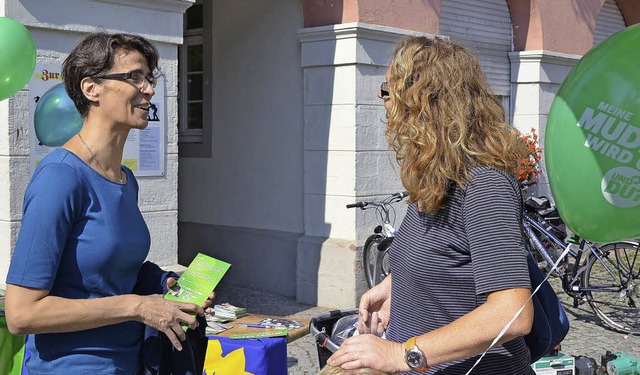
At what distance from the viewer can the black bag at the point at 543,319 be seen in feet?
7.50

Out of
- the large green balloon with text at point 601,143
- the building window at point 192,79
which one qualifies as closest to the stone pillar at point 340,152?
the building window at point 192,79

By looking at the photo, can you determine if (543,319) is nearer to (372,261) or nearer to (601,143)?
(601,143)

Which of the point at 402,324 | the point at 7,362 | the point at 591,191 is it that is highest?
the point at 591,191

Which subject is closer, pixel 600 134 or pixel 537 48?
pixel 600 134

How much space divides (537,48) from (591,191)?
812 cm

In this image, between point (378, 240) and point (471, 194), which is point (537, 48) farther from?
point (471, 194)

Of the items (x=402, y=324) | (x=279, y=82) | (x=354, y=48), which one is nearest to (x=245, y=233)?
(x=279, y=82)

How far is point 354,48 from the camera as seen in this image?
24.6 ft

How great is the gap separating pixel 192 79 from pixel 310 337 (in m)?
4.03

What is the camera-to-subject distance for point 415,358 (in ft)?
6.57

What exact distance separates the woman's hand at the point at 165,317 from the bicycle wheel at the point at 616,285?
531cm

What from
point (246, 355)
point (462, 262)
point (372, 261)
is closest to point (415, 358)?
point (462, 262)

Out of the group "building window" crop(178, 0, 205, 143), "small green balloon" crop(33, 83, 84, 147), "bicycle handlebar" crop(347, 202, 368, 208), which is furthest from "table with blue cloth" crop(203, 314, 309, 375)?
"building window" crop(178, 0, 205, 143)

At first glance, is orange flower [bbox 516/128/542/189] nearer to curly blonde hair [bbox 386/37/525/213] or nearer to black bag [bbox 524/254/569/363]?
black bag [bbox 524/254/569/363]
